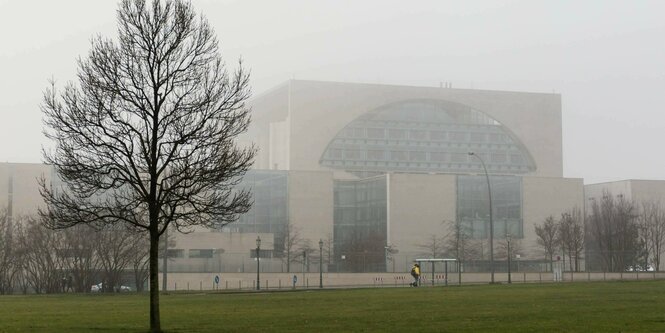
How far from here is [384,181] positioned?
120 meters

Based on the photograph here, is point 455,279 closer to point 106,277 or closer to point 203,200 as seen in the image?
point 106,277

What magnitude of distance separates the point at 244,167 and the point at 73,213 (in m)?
4.79

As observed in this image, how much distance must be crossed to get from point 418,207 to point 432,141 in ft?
106

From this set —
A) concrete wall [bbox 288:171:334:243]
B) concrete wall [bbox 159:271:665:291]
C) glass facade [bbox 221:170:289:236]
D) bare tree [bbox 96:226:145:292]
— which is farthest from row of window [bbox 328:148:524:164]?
bare tree [bbox 96:226:145:292]

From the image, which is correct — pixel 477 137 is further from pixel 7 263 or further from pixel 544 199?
pixel 7 263

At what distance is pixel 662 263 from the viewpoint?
12712 cm

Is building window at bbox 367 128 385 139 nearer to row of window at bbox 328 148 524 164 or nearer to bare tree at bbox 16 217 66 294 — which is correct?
row of window at bbox 328 148 524 164

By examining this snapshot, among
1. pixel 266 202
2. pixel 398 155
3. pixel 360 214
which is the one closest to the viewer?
pixel 266 202

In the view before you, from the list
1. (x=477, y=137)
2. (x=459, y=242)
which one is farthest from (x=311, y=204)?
(x=477, y=137)

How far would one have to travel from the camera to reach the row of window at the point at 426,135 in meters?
144

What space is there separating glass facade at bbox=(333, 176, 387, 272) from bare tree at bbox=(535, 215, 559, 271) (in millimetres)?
18642

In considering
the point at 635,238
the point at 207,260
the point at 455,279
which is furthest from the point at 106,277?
the point at 635,238

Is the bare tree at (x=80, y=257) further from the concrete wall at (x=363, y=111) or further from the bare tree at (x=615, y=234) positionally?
the concrete wall at (x=363, y=111)

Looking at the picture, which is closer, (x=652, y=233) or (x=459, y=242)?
(x=459, y=242)
